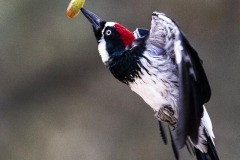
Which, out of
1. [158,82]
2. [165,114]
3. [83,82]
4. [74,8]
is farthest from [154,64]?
[83,82]

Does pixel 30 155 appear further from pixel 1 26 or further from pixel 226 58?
pixel 226 58

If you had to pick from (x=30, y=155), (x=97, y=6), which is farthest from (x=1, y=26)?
(x=30, y=155)

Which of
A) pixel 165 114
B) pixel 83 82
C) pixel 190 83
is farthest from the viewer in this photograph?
pixel 83 82

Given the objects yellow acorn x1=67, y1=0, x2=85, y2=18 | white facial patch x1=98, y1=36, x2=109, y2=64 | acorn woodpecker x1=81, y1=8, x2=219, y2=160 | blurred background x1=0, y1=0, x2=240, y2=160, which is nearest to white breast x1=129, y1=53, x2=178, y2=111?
acorn woodpecker x1=81, y1=8, x2=219, y2=160

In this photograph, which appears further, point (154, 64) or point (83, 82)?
point (83, 82)

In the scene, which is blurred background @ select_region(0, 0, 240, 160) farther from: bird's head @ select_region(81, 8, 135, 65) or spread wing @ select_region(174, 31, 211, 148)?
spread wing @ select_region(174, 31, 211, 148)

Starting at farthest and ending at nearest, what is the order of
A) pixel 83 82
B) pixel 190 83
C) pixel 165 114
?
pixel 83 82 → pixel 165 114 → pixel 190 83

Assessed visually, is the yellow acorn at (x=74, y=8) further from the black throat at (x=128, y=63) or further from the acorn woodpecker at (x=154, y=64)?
the black throat at (x=128, y=63)

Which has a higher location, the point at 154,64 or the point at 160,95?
the point at 154,64

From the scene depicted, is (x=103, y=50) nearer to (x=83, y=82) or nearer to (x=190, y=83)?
(x=190, y=83)

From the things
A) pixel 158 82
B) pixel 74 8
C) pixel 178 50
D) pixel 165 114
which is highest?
pixel 74 8
